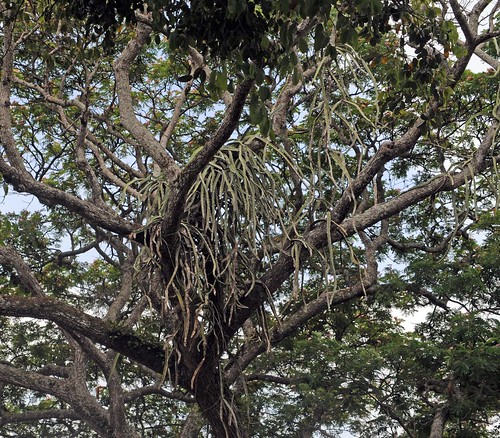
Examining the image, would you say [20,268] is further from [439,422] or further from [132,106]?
[439,422]

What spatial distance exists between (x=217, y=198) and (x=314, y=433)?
509 cm

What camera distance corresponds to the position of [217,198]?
5.10m

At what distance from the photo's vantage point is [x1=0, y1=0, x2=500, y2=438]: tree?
4.55m

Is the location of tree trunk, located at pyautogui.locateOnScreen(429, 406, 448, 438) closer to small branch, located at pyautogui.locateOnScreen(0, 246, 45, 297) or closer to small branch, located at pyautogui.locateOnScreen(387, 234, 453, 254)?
small branch, located at pyautogui.locateOnScreen(387, 234, 453, 254)

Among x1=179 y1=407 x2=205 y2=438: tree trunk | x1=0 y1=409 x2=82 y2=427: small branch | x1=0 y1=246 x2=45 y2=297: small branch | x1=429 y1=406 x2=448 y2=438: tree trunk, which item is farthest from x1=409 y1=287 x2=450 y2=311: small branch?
x1=0 y1=409 x2=82 y2=427: small branch

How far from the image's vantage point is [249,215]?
16.3 ft

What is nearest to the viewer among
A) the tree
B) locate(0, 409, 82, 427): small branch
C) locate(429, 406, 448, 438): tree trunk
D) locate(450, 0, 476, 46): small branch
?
the tree

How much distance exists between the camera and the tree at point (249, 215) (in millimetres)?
4547

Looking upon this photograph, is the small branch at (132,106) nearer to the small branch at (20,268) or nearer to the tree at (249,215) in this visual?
the tree at (249,215)

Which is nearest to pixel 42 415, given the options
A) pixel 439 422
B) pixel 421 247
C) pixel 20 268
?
pixel 20 268

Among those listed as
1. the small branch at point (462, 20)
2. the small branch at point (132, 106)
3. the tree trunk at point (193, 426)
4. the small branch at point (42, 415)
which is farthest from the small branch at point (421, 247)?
the small branch at point (42, 415)

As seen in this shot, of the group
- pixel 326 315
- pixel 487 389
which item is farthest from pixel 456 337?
pixel 326 315

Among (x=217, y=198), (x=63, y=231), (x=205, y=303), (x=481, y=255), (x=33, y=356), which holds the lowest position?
(x=205, y=303)

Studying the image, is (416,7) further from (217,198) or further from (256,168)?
(217,198)
